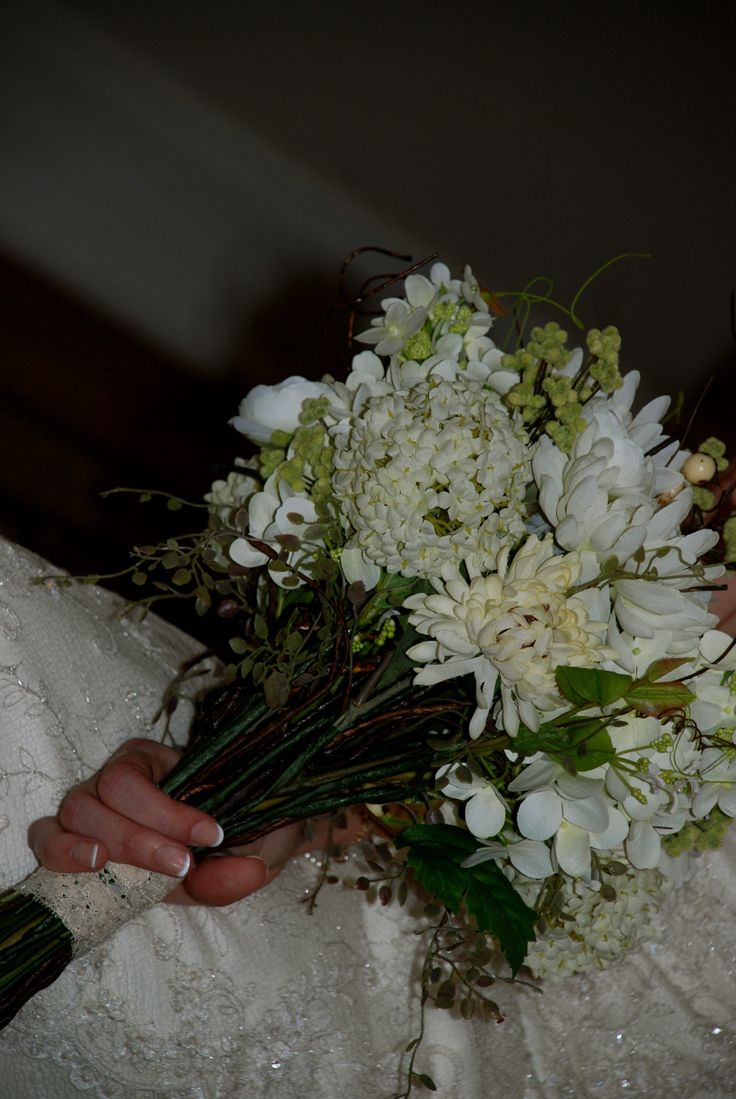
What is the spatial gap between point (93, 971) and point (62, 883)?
6.0 inches

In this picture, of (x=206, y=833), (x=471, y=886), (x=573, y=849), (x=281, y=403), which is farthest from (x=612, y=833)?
(x=281, y=403)

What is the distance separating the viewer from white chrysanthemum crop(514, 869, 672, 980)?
3.20 ft

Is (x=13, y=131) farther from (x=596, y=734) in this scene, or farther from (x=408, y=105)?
(x=596, y=734)

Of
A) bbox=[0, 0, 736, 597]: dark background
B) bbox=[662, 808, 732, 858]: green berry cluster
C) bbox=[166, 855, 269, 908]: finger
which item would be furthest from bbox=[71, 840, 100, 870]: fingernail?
bbox=[0, 0, 736, 597]: dark background

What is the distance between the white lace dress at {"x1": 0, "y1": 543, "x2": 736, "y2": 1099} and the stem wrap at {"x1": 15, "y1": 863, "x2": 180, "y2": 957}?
9 cm

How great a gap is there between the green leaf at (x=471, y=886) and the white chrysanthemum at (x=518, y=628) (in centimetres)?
17

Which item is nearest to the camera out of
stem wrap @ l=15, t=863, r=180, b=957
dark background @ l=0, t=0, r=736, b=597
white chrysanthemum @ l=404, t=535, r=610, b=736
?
white chrysanthemum @ l=404, t=535, r=610, b=736

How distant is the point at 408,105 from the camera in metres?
3.03

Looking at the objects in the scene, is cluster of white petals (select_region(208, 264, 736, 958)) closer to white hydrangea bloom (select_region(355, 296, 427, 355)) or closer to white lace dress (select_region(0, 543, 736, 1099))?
white hydrangea bloom (select_region(355, 296, 427, 355))

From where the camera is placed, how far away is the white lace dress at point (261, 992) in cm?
107

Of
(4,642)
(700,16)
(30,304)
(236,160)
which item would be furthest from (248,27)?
(4,642)

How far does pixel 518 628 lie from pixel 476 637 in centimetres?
4

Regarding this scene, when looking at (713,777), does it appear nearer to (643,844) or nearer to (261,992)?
(643,844)

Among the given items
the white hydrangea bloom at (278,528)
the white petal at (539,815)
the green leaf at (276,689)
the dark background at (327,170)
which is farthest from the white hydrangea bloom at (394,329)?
the dark background at (327,170)
